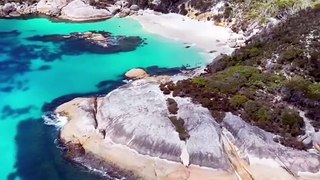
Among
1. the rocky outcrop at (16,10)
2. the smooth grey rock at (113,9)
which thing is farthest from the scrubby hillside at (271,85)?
the rocky outcrop at (16,10)

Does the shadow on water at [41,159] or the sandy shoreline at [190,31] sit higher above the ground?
the sandy shoreline at [190,31]

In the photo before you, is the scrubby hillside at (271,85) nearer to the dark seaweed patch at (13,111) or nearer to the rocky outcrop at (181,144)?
the rocky outcrop at (181,144)

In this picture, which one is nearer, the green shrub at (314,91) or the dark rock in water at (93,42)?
the green shrub at (314,91)

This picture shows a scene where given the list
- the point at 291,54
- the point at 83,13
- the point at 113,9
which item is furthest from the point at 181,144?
the point at 113,9

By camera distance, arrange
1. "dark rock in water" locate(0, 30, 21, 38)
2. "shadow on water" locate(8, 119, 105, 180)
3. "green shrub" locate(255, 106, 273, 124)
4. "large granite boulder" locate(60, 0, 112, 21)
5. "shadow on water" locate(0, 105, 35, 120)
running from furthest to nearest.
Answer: "large granite boulder" locate(60, 0, 112, 21)
"dark rock in water" locate(0, 30, 21, 38)
"shadow on water" locate(0, 105, 35, 120)
"green shrub" locate(255, 106, 273, 124)
"shadow on water" locate(8, 119, 105, 180)

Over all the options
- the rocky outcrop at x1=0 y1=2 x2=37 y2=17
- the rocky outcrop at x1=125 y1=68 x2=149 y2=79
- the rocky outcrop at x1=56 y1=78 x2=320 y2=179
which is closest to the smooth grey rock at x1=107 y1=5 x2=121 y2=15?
the rocky outcrop at x1=0 y1=2 x2=37 y2=17

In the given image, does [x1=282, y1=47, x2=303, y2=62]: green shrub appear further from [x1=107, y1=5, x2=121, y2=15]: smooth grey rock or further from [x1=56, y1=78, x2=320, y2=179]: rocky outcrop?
[x1=107, y1=5, x2=121, y2=15]: smooth grey rock

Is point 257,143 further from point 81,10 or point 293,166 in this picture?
point 81,10
